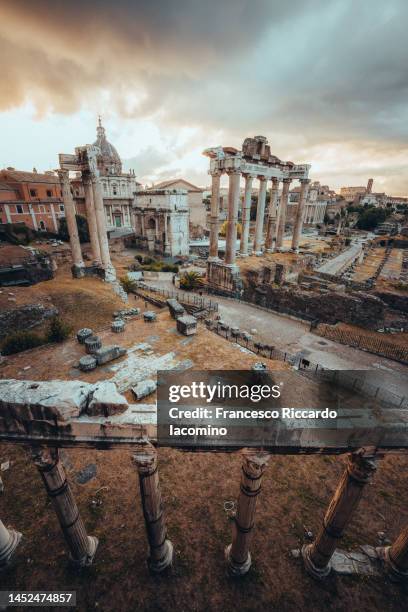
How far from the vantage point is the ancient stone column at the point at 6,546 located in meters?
5.85

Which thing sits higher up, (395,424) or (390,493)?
(395,424)

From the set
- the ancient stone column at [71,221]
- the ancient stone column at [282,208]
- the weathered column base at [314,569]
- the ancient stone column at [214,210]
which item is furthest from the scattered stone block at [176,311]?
the ancient stone column at [282,208]

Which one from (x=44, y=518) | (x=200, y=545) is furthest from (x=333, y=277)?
(x=44, y=518)

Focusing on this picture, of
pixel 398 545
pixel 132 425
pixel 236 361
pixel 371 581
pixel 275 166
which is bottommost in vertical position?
pixel 371 581

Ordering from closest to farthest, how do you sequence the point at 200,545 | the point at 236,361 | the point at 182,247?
the point at 200,545, the point at 236,361, the point at 182,247

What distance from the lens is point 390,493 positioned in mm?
7527

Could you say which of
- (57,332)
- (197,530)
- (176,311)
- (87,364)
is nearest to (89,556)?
(197,530)

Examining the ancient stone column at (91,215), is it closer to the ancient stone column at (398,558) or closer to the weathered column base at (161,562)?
the weathered column base at (161,562)

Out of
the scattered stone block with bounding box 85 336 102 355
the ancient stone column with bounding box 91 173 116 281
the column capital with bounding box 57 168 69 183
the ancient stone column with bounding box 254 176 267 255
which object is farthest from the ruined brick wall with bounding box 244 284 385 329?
the column capital with bounding box 57 168 69 183

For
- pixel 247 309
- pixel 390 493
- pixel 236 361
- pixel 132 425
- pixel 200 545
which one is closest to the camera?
pixel 132 425

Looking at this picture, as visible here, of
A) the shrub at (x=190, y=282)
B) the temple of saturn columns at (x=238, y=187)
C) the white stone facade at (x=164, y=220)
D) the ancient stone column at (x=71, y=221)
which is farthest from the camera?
the white stone facade at (x=164, y=220)

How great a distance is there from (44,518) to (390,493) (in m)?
9.47

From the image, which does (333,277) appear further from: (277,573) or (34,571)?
(34,571)

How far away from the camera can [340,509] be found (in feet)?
17.0
